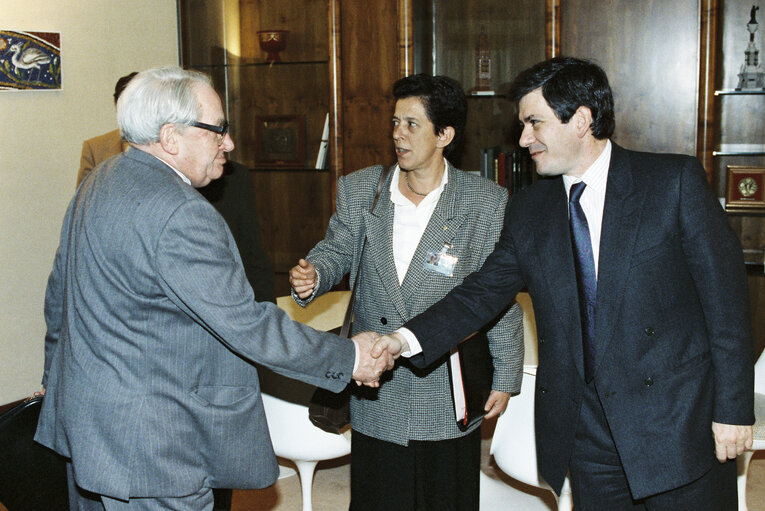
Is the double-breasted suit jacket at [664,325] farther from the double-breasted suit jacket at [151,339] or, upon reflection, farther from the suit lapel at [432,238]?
the double-breasted suit jacket at [151,339]

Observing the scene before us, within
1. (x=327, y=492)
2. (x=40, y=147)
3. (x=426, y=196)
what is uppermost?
(x=40, y=147)

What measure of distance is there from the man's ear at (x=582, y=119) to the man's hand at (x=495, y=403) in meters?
0.94

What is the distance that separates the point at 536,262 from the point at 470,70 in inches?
124

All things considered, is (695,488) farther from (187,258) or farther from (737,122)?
(737,122)

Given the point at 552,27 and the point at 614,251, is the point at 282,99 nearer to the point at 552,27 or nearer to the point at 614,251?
the point at 552,27

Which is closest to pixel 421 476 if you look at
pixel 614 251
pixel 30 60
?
pixel 614 251

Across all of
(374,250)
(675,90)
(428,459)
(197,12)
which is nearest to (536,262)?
(374,250)

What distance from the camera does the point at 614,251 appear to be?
201 cm

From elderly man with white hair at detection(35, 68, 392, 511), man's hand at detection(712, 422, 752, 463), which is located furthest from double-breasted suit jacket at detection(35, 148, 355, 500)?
man's hand at detection(712, 422, 752, 463)

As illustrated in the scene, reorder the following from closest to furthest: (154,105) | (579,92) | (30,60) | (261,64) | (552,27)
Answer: (154,105), (579,92), (552,27), (30,60), (261,64)

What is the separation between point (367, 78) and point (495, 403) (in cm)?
291

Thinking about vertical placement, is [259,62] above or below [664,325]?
above

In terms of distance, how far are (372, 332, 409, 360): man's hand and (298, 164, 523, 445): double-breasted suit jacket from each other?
0.12m

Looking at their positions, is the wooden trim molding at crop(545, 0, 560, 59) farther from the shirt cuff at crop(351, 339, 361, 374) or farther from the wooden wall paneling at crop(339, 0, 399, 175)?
the shirt cuff at crop(351, 339, 361, 374)
